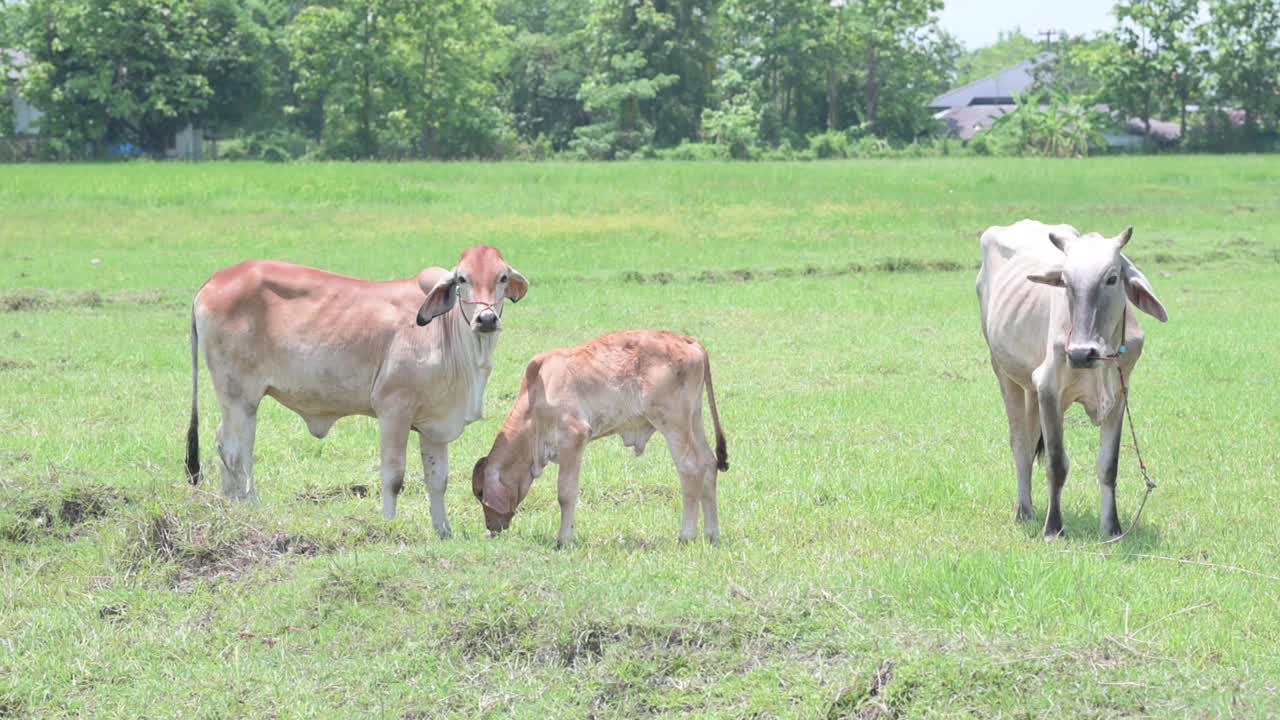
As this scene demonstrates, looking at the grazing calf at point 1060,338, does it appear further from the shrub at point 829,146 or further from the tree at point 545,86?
the tree at point 545,86

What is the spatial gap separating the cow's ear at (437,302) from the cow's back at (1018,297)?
3.16 m

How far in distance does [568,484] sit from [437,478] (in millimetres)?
807

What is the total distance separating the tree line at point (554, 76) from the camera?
54781 millimetres

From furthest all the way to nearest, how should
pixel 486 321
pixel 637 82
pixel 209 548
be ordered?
pixel 637 82 < pixel 486 321 < pixel 209 548

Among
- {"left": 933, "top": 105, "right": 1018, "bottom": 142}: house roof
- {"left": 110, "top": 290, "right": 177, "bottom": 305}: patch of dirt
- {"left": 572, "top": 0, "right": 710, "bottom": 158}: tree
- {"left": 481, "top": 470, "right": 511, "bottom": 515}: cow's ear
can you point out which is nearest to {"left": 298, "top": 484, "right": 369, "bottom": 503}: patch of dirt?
{"left": 481, "top": 470, "right": 511, "bottom": 515}: cow's ear

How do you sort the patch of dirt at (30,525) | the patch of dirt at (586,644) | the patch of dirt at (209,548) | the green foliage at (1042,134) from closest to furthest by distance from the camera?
the patch of dirt at (586,644) → the patch of dirt at (209,548) → the patch of dirt at (30,525) → the green foliage at (1042,134)

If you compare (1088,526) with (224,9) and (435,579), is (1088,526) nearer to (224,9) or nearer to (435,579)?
(435,579)

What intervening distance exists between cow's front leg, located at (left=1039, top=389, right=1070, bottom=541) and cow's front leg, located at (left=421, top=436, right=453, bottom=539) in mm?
3100

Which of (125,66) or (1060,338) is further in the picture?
(125,66)

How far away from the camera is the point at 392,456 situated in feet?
26.0

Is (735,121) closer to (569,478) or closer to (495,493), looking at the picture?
(495,493)

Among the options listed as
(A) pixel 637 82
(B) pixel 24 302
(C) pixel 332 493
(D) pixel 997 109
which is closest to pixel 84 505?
(C) pixel 332 493

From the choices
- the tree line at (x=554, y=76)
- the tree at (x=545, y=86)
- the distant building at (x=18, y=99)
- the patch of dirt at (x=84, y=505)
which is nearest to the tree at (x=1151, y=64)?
Result: the tree line at (x=554, y=76)

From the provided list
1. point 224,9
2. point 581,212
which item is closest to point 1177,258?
point 581,212
